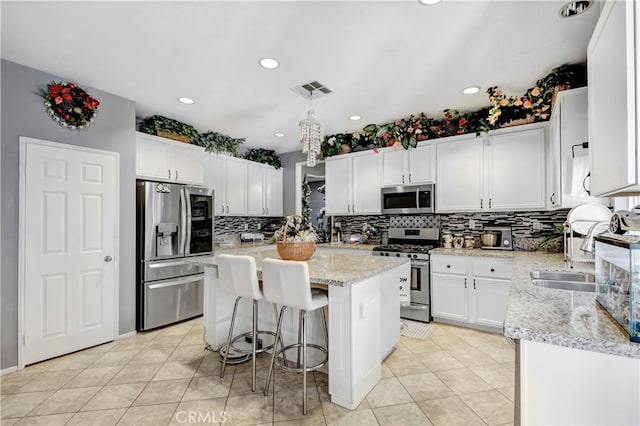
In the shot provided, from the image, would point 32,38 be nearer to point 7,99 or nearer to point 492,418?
point 7,99

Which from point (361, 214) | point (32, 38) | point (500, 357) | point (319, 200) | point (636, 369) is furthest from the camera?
point (319, 200)

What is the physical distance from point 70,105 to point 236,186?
2319 millimetres

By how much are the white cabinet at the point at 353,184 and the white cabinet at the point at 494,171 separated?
2.87 feet

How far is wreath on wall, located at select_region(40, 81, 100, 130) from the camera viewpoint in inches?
106

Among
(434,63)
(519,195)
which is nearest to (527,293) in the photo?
(434,63)

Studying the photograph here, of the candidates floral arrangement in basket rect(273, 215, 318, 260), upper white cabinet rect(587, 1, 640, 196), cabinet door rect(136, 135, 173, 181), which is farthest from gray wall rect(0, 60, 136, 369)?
upper white cabinet rect(587, 1, 640, 196)

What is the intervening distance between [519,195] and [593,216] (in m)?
1.10

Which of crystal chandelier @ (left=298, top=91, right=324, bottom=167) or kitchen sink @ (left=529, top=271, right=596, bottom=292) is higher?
crystal chandelier @ (left=298, top=91, right=324, bottom=167)

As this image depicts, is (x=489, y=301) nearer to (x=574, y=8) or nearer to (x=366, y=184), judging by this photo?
(x=366, y=184)

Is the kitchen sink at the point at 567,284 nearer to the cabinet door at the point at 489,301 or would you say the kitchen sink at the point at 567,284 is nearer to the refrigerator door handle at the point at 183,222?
the cabinet door at the point at 489,301

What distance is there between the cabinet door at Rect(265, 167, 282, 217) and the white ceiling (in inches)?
81.8

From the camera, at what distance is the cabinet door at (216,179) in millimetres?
4434

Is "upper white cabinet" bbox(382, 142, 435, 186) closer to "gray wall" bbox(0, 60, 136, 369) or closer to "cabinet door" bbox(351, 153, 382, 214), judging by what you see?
"cabinet door" bbox(351, 153, 382, 214)

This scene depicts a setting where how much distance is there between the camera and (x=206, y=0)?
6.01 ft
